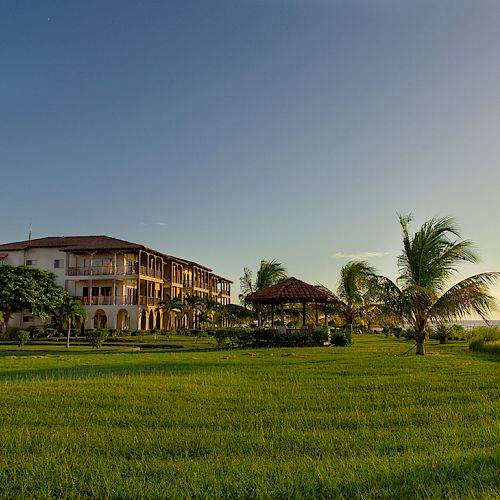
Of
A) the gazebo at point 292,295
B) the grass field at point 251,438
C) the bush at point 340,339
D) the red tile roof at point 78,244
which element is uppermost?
the red tile roof at point 78,244

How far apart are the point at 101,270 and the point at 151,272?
4.23 metres

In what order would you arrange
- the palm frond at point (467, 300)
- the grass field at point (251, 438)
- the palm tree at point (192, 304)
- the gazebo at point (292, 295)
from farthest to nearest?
the palm tree at point (192, 304) < the gazebo at point (292, 295) < the palm frond at point (467, 300) < the grass field at point (251, 438)

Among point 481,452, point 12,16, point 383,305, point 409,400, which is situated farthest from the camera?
point 383,305

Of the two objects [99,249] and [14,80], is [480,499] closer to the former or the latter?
[14,80]

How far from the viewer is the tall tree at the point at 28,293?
3678cm

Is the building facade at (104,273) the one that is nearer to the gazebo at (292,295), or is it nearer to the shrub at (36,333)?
the shrub at (36,333)

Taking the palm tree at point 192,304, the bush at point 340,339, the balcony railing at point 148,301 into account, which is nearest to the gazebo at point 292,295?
the bush at point 340,339

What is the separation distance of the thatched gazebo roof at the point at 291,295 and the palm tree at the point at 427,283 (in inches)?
276

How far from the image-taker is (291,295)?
1009 inches

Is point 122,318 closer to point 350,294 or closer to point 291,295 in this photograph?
point 350,294

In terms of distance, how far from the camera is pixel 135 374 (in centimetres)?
1093

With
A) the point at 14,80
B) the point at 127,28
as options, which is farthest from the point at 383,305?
the point at 14,80

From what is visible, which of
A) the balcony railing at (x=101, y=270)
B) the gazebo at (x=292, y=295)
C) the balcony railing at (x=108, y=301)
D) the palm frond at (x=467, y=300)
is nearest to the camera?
the palm frond at (x=467, y=300)

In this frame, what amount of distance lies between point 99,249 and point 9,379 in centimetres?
3196
